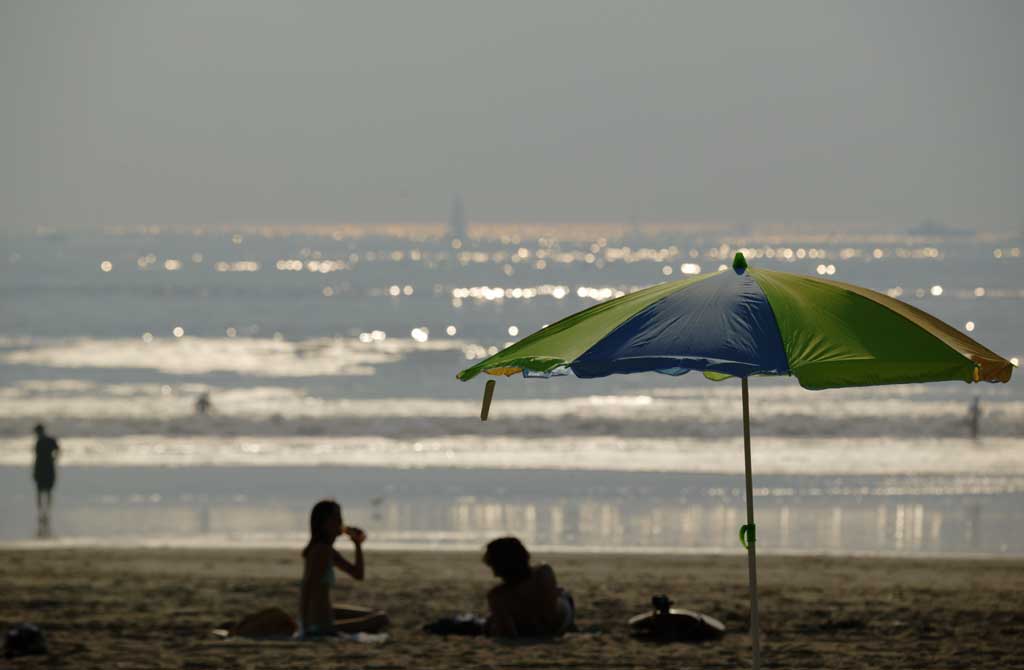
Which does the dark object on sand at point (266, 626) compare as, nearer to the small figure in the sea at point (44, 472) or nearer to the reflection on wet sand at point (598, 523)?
the reflection on wet sand at point (598, 523)

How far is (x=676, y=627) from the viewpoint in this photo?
10234 mm

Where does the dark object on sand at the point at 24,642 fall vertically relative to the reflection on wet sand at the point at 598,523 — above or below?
below

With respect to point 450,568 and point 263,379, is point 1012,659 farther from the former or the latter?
point 263,379

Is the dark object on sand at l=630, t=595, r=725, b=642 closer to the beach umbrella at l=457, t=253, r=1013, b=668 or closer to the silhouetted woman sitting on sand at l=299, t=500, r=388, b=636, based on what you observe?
the silhouetted woman sitting on sand at l=299, t=500, r=388, b=636

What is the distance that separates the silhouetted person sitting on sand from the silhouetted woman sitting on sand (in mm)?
963

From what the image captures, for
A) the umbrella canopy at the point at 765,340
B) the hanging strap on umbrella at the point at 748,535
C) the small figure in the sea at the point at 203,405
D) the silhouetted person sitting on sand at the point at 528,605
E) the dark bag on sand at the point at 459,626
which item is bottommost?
the dark bag on sand at the point at 459,626

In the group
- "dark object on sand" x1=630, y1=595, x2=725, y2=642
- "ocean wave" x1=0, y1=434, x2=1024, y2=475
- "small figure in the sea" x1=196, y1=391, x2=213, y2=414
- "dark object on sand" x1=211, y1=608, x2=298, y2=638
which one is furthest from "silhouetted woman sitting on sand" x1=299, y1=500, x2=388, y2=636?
"small figure in the sea" x1=196, y1=391, x2=213, y2=414

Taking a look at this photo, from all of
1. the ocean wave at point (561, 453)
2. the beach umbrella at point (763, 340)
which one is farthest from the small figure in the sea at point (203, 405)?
the beach umbrella at point (763, 340)

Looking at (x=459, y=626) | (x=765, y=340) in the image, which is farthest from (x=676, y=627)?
(x=765, y=340)

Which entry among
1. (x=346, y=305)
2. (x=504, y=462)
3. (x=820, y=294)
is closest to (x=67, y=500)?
(x=504, y=462)

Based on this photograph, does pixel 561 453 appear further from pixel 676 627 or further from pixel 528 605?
pixel 528 605

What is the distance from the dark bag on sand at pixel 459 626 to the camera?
10.4 metres

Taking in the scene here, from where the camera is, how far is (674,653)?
9773 mm

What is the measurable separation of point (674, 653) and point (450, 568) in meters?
4.86
